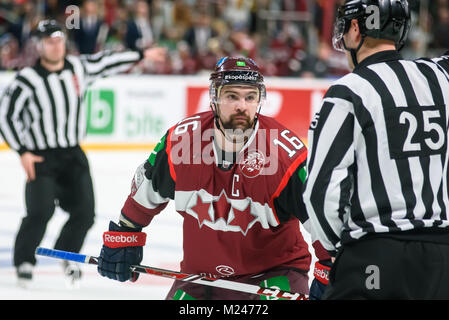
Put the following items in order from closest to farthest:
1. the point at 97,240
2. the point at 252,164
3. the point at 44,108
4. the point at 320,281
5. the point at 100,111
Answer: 1. the point at 320,281
2. the point at 252,164
3. the point at 44,108
4. the point at 97,240
5. the point at 100,111

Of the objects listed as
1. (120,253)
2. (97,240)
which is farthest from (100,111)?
(120,253)

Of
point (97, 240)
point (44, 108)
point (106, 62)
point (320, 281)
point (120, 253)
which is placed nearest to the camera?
point (320, 281)

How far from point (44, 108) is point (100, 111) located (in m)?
Result: 4.38

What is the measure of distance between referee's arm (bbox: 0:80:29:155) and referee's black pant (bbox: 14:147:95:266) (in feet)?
0.44

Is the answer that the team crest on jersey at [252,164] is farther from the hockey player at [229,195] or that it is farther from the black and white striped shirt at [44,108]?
the black and white striped shirt at [44,108]

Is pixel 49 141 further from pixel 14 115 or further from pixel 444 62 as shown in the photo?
pixel 444 62

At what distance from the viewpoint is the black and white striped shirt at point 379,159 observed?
195cm

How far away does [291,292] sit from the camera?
2.56 metres

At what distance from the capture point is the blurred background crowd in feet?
32.9

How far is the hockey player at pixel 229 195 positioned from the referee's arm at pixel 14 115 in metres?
2.05

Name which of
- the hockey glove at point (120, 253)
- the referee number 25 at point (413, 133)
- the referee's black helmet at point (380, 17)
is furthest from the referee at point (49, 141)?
the referee number 25 at point (413, 133)

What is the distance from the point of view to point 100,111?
29.6 ft

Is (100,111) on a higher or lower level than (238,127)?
lower

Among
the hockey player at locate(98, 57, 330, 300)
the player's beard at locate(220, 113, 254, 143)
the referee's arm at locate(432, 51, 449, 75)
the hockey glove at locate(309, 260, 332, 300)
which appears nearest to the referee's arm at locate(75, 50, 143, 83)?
the hockey player at locate(98, 57, 330, 300)
